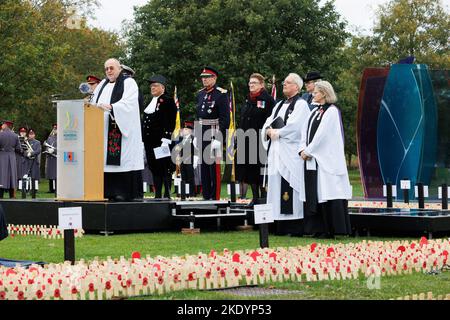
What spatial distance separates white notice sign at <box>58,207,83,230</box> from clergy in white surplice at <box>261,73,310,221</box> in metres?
6.04

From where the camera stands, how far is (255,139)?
16562 mm

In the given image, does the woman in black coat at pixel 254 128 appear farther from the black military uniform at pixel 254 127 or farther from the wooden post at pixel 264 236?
the wooden post at pixel 264 236

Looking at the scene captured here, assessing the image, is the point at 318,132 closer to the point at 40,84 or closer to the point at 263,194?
the point at 263,194

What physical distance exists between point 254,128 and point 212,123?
0.70 metres

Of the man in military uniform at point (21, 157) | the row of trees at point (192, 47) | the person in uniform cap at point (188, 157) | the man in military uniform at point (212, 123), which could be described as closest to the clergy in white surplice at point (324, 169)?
the man in military uniform at point (212, 123)

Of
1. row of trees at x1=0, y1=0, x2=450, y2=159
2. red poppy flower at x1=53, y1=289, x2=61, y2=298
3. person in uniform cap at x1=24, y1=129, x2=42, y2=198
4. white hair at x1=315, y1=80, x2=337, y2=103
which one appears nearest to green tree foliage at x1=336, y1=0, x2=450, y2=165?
row of trees at x1=0, y1=0, x2=450, y2=159

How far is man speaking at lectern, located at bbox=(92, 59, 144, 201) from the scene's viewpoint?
15.0 meters

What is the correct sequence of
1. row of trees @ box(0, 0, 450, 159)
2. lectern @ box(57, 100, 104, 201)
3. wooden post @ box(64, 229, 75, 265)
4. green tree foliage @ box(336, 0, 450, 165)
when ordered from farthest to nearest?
green tree foliage @ box(336, 0, 450, 165)
row of trees @ box(0, 0, 450, 159)
lectern @ box(57, 100, 104, 201)
wooden post @ box(64, 229, 75, 265)

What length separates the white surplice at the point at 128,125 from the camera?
1495 centimetres

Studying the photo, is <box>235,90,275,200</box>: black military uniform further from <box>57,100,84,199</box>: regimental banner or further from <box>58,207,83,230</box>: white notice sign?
<box>58,207,83,230</box>: white notice sign

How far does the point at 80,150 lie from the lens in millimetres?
14242

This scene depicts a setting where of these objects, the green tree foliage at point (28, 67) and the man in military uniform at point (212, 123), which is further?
the green tree foliage at point (28, 67)
